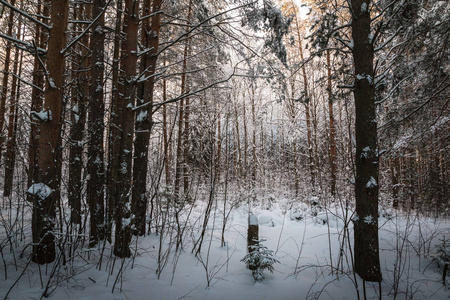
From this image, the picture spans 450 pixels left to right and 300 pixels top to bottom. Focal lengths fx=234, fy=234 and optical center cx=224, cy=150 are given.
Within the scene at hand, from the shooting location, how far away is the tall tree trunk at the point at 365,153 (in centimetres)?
299

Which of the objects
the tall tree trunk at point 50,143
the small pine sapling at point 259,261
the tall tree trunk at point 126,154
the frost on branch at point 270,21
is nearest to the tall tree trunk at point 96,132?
the tall tree trunk at point 126,154

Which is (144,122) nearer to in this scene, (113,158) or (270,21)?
(113,158)

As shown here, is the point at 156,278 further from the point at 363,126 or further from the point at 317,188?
the point at 317,188

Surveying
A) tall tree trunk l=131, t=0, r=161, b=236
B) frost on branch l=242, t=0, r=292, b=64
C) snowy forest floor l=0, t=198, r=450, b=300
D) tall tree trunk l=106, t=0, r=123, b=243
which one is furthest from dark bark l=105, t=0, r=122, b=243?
frost on branch l=242, t=0, r=292, b=64

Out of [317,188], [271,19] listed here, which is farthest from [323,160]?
[271,19]

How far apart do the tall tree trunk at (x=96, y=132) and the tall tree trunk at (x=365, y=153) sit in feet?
12.6

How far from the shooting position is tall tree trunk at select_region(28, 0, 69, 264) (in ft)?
9.26

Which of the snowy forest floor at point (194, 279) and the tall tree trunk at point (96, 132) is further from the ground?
the tall tree trunk at point (96, 132)

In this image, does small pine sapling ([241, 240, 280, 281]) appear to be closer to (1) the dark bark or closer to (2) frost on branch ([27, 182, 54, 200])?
(1) the dark bark

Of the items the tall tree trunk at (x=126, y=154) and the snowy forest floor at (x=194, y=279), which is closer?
the snowy forest floor at (x=194, y=279)

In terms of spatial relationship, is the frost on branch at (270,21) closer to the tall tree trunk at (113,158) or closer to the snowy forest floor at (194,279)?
the tall tree trunk at (113,158)

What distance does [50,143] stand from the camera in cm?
291

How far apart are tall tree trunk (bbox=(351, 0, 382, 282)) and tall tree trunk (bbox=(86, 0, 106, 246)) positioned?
3.85 m

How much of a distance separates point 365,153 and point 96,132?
4132 mm
